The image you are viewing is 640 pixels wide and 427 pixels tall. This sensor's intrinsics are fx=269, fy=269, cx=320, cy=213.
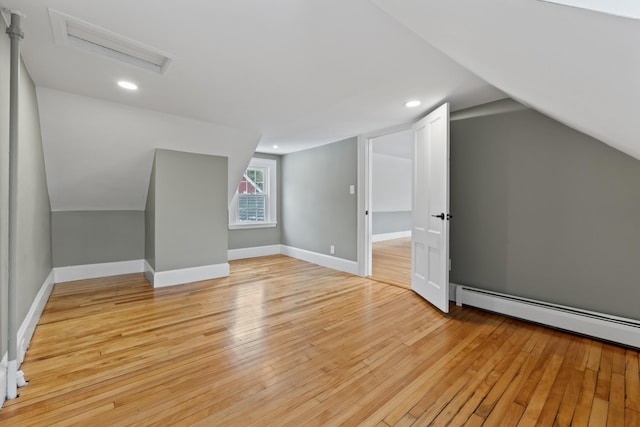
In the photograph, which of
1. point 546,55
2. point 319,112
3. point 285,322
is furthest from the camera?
point 319,112

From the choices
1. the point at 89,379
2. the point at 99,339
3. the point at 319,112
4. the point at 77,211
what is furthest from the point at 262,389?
the point at 77,211

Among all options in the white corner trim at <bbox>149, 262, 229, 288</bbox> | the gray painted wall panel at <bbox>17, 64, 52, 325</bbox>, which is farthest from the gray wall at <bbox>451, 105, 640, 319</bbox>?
the gray painted wall panel at <bbox>17, 64, 52, 325</bbox>

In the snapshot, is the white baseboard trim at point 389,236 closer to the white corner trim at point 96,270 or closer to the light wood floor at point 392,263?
the light wood floor at point 392,263

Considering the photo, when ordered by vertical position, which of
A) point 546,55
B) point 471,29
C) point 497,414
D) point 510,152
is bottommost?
point 497,414

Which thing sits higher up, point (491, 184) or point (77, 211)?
point (491, 184)

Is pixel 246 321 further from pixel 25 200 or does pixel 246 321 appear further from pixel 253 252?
pixel 253 252

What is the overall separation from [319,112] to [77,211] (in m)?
3.53

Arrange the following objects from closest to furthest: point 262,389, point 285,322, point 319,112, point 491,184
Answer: point 262,389 < point 285,322 < point 491,184 < point 319,112

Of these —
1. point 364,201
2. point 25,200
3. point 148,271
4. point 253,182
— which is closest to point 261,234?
point 253,182

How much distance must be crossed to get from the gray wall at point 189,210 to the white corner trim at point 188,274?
6cm

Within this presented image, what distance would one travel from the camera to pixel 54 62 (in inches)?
75.6

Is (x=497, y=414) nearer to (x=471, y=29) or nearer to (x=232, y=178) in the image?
(x=471, y=29)

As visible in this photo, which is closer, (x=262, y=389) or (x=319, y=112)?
(x=262, y=389)

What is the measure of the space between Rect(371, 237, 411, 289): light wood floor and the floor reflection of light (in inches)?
67.8
